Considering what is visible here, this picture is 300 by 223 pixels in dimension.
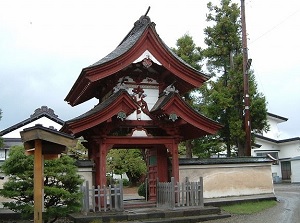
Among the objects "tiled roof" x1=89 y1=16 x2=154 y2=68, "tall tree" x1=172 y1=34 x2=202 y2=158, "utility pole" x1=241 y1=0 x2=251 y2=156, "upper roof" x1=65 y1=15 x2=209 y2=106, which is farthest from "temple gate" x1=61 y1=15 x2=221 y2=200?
"tall tree" x1=172 y1=34 x2=202 y2=158

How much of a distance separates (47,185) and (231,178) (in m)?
9.24

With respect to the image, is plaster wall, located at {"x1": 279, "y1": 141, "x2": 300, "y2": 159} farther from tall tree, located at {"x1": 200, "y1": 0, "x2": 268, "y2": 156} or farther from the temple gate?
the temple gate

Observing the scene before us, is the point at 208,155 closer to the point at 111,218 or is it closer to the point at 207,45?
the point at 207,45

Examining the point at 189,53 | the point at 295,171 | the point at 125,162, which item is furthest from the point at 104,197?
the point at 295,171

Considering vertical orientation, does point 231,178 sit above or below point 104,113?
below

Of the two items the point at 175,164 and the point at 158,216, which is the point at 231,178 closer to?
the point at 175,164

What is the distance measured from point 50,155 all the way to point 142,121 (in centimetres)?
629

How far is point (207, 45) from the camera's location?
78.7ft

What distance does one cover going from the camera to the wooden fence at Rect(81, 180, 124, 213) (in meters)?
12.4

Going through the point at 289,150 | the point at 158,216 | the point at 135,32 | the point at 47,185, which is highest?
the point at 135,32

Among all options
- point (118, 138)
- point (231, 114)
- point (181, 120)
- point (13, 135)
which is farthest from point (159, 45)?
point (13, 135)

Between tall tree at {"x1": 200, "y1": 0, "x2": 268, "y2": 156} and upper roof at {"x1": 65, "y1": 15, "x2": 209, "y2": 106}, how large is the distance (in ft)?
23.5

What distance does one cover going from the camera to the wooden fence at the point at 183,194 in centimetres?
1337

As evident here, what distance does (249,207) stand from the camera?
50.1ft
